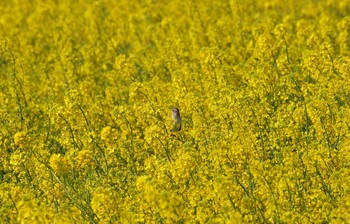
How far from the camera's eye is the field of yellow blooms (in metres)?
7.93

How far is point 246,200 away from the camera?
746cm

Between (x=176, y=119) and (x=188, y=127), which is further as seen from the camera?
(x=188, y=127)

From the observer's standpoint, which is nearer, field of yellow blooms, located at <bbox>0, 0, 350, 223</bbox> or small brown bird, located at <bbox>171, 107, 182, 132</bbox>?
field of yellow blooms, located at <bbox>0, 0, 350, 223</bbox>

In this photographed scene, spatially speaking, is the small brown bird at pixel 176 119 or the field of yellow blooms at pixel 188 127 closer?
the field of yellow blooms at pixel 188 127

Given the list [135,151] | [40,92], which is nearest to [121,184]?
[135,151]

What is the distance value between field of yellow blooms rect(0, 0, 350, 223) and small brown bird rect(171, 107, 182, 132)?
0.13m

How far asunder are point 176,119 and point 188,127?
1.29 ft

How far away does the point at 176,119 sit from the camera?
10.5m

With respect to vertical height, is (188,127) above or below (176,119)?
below

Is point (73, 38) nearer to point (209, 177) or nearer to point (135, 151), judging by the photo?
point (135, 151)

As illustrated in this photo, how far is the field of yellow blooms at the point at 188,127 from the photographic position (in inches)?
312

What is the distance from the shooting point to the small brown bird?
33.9 ft

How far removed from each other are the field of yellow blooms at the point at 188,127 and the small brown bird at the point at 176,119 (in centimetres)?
13

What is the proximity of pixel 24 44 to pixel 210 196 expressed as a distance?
9292 millimetres
